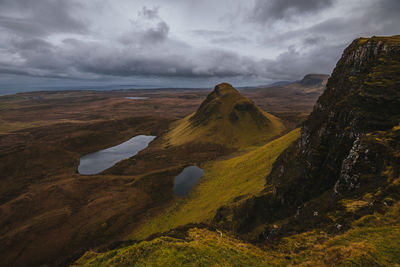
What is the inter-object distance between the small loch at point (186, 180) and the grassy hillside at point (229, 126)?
30.5 m

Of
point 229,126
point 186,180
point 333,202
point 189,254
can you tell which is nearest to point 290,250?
point 333,202

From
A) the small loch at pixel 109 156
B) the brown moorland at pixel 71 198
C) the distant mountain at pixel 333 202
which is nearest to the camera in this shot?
the distant mountain at pixel 333 202

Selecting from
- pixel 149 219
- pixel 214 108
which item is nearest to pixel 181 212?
pixel 149 219

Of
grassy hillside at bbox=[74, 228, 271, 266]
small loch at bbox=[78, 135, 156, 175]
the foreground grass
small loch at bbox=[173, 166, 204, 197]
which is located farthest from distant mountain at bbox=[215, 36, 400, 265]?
small loch at bbox=[78, 135, 156, 175]

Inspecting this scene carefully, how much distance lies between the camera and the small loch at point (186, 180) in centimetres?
5995

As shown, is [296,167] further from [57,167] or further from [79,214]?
[57,167]

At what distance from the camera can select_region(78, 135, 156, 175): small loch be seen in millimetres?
87125

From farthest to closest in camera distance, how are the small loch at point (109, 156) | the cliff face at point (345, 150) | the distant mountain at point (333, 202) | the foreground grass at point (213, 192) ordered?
1. the small loch at point (109, 156)
2. the foreground grass at point (213, 192)
3. the cliff face at point (345, 150)
4. the distant mountain at point (333, 202)

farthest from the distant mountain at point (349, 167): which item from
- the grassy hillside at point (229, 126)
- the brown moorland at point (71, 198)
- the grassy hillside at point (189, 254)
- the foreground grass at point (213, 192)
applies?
the grassy hillside at point (229, 126)

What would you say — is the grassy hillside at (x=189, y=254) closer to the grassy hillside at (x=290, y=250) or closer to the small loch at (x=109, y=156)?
the grassy hillside at (x=290, y=250)

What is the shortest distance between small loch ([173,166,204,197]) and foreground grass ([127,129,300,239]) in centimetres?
301

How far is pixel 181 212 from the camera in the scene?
47344 mm

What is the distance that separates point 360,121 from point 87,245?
5474 cm

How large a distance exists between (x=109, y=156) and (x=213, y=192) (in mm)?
78855
